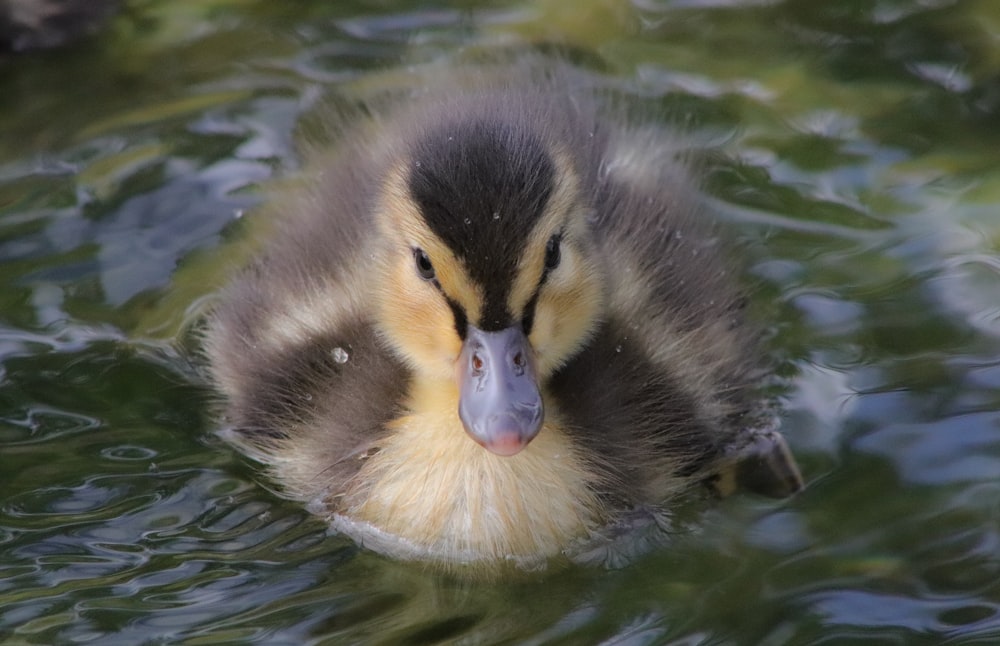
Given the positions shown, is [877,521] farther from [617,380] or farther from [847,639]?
[617,380]

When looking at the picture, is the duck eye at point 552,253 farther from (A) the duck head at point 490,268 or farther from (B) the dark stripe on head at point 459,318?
(B) the dark stripe on head at point 459,318

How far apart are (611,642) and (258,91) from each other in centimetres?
235

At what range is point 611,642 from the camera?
9.25 ft

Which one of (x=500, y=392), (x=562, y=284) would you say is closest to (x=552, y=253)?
(x=562, y=284)

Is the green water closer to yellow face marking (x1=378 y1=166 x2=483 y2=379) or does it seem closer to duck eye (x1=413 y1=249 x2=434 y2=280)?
yellow face marking (x1=378 y1=166 x2=483 y2=379)

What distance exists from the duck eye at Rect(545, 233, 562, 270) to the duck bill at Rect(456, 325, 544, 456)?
0.46 feet

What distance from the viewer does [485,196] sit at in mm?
2836

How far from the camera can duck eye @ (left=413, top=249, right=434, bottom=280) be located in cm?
300

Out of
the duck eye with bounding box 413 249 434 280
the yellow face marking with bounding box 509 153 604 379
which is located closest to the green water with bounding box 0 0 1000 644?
the yellow face marking with bounding box 509 153 604 379

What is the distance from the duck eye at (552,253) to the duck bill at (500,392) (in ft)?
0.46

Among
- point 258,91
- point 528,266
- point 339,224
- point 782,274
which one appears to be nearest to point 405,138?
point 339,224

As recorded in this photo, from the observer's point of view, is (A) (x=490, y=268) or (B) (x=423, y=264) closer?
(A) (x=490, y=268)

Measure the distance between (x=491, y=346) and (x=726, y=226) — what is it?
115 cm

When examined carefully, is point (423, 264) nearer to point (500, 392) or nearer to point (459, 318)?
point (459, 318)
